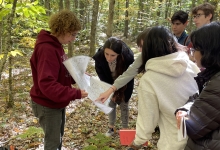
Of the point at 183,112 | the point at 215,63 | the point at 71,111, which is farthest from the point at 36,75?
the point at 71,111

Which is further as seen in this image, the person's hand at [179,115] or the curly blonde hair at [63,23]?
the curly blonde hair at [63,23]

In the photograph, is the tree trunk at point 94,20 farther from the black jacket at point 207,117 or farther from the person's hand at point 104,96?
the black jacket at point 207,117

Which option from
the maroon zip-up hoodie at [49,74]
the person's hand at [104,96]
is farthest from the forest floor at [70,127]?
the maroon zip-up hoodie at [49,74]

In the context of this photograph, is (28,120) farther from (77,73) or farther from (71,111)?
(77,73)

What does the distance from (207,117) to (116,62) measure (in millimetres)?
2158

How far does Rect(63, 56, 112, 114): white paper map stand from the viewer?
92.3 inches

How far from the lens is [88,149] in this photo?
331cm

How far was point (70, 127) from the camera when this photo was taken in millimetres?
4523

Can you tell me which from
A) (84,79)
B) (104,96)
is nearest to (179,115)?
(104,96)

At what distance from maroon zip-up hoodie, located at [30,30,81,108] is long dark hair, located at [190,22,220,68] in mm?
1418

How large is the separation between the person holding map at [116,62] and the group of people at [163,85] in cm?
55

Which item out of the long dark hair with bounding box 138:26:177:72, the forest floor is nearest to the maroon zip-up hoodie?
the long dark hair with bounding box 138:26:177:72

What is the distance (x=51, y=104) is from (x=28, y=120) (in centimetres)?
307

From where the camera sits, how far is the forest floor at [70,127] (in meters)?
3.67
